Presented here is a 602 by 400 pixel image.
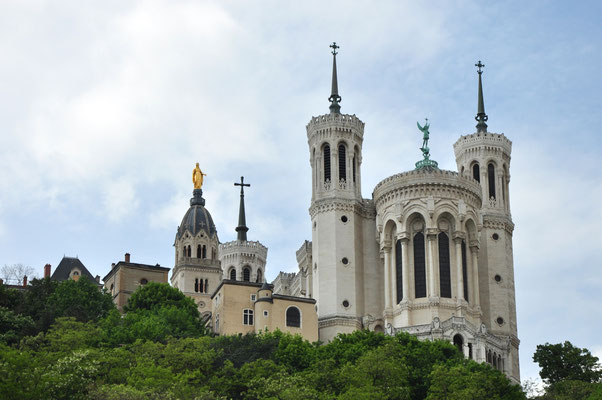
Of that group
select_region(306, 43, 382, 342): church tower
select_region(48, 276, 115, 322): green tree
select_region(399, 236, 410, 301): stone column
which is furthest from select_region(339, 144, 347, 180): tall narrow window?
select_region(48, 276, 115, 322): green tree

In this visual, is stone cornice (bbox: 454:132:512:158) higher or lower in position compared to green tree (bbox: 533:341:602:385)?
higher

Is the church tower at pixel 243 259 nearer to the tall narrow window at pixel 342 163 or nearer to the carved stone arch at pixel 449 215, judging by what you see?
the tall narrow window at pixel 342 163

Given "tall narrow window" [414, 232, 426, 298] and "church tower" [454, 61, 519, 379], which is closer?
"tall narrow window" [414, 232, 426, 298]

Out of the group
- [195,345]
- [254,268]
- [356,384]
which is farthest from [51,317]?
[254,268]

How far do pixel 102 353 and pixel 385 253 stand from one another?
1247 inches

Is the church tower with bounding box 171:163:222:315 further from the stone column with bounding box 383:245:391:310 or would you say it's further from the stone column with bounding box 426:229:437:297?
the stone column with bounding box 426:229:437:297

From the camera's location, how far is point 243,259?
13512 cm

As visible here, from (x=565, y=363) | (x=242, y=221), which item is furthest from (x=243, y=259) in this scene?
(x=565, y=363)

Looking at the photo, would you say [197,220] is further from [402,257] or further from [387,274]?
[402,257]

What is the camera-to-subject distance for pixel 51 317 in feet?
271

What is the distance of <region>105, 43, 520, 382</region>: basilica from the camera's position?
294ft

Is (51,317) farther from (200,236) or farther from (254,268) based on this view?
(254,268)

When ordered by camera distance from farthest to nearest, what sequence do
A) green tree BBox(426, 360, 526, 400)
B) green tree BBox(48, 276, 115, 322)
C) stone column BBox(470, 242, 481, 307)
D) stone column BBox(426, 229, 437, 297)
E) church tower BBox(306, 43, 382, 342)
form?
church tower BBox(306, 43, 382, 342), stone column BBox(470, 242, 481, 307), stone column BBox(426, 229, 437, 297), green tree BBox(48, 276, 115, 322), green tree BBox(426, 360, 526, 400)

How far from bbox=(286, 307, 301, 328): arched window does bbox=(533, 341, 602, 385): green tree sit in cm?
1986
